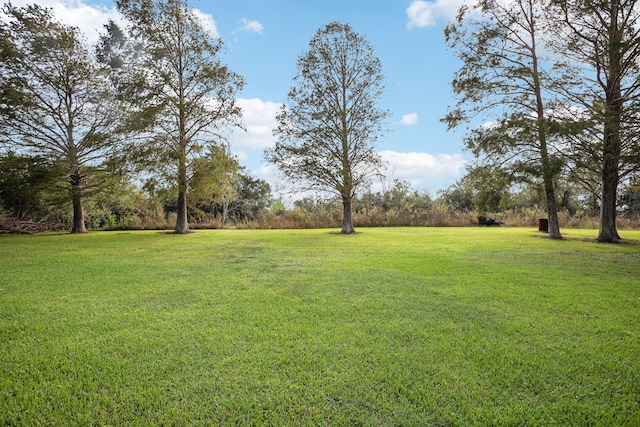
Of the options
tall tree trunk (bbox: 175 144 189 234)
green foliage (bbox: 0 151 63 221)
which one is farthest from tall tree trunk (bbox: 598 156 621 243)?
green foliage (bbox: 0 151 63 221)

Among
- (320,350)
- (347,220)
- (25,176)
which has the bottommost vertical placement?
(320,350)

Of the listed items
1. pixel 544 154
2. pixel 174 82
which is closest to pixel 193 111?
pixel 174 82

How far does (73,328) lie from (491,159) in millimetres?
13264

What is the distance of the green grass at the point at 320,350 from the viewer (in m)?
1.90

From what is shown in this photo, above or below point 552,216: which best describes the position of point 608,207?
above

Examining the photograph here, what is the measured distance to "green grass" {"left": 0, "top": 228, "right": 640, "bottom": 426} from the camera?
6.22 ft

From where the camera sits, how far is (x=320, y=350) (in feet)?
8.34

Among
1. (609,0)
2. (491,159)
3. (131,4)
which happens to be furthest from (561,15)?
(131,4)

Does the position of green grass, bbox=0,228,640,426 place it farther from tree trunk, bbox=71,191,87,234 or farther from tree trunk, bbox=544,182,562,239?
tree trunk, bbox=71,191,87,234

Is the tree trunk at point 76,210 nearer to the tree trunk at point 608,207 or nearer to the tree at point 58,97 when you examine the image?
the tree at point 58,97

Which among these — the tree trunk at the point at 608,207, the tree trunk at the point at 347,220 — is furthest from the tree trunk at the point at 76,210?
the tree trunk at the point at 608,207

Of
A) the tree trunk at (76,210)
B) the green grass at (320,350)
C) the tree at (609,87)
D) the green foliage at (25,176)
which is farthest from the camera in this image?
the tree trunk at (76,210)

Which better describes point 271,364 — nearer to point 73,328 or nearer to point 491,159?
Result: point 73,328

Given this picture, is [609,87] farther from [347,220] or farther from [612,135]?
[347,220]
